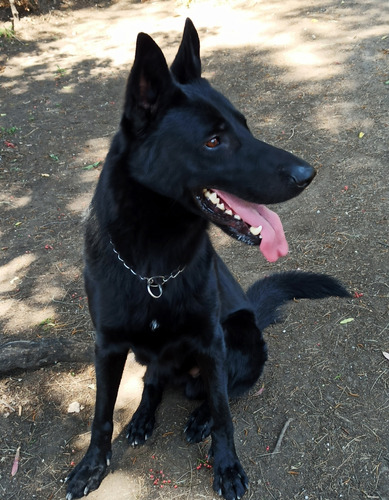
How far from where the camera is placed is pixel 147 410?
270 cm

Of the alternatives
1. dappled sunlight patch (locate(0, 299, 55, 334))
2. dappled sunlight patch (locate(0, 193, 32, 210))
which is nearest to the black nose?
dappled sunlight patch (locate(0, 299, 55, 334))

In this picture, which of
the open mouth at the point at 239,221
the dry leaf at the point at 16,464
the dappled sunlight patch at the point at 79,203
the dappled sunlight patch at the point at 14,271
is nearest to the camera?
the open mouth at the point at 239,221

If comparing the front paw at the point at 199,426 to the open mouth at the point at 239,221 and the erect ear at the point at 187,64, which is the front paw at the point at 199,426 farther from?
the erect ear at the point at 187,64

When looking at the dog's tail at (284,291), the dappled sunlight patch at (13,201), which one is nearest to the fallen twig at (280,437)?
the dog's tail at (284,291)

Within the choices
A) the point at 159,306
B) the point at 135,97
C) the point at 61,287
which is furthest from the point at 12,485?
the point at 135,97

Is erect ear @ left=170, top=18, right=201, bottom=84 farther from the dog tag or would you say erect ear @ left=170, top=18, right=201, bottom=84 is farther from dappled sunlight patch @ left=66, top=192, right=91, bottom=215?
dappled sunlight patch @ left=66, top=192, right=91, bottom=215

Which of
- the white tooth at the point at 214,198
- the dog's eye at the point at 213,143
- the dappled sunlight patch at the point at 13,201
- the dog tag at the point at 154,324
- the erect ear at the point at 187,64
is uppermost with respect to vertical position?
the erect ear at the point at 187,64

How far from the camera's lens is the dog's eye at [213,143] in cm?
191

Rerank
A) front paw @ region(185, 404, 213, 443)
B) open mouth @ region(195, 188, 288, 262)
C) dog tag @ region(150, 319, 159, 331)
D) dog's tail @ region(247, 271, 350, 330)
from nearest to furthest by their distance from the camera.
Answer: open mouth @ region(195, 188, 288, 262) → dog tag @ region(150, 319, 159, 331) → front paw @ region(185, 404, 213, 443) → dog's tail @ region(247, 271, 350, 330)

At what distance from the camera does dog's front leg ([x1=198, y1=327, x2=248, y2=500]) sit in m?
2.34

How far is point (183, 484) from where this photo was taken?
242 centimetres

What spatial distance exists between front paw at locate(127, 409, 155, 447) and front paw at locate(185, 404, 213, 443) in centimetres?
20

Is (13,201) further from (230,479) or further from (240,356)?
(230,479)

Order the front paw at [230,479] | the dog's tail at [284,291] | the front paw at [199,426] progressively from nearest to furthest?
the front paw at [230,479] → the front paw at [199,426] → the dog's tail at [284,291]
